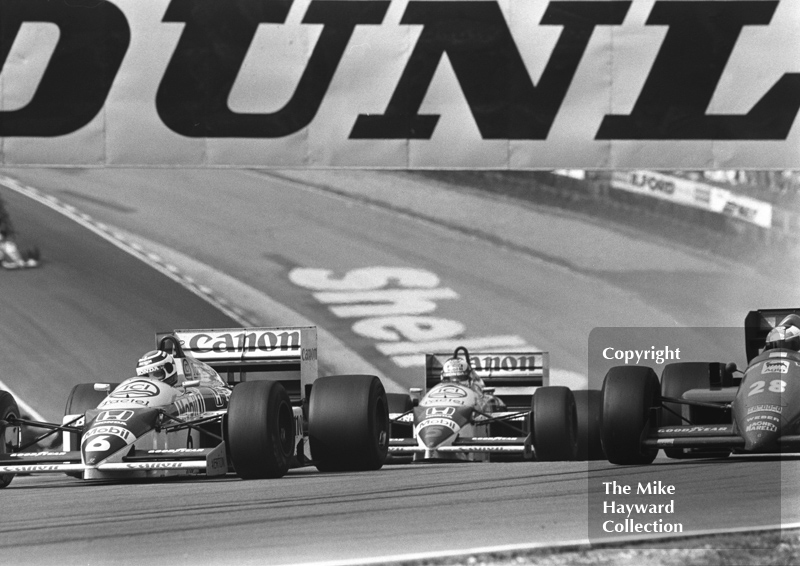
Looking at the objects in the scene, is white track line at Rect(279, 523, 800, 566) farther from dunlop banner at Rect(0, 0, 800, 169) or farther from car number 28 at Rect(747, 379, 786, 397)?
dunlop banner at Rect(0, 0, 800, 169)

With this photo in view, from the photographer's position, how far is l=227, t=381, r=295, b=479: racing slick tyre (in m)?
A: 9.91

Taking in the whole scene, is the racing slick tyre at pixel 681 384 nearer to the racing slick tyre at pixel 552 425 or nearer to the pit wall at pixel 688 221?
the racing slick tyre at pixel 552 425

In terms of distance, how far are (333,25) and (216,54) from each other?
1500 millimetres

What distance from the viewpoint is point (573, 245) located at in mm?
16406

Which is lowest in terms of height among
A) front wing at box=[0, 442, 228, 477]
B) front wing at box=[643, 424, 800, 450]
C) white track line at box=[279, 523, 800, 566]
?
Result: white track line at box=[279, 523, 800, 566]

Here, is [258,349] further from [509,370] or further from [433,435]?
[509,370]

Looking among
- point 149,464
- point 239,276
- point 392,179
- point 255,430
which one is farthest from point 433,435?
point 392,179

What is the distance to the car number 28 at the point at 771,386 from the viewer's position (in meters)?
9.55

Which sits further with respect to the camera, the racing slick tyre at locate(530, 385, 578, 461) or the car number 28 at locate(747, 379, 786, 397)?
the racing slick tyre at locate(530, 385, 578, 461)

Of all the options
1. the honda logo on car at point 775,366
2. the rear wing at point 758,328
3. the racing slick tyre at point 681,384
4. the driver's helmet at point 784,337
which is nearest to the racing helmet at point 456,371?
the racing slick tyre at point 681,384

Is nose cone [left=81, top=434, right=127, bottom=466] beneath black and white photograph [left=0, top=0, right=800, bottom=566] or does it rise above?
beneath

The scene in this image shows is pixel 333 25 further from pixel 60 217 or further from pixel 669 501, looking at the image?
pixel 669 501

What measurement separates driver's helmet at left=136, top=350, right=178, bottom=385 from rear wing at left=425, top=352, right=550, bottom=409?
4.52 m

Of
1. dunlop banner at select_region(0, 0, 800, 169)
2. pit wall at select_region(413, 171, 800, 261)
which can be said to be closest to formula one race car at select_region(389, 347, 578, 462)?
pit wall at select_region(413, 171, 800, 261)
